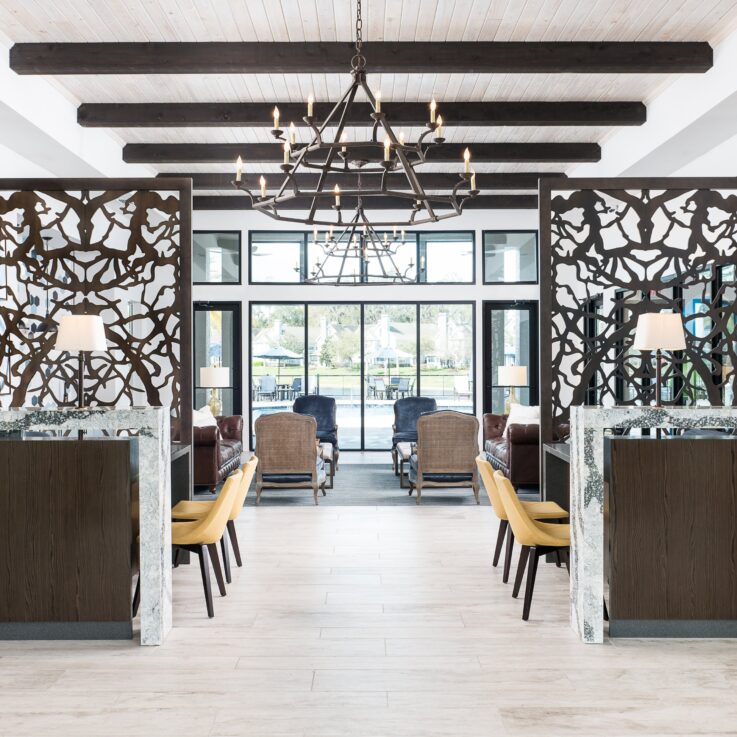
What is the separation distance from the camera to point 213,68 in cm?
539

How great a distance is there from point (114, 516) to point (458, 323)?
28.4ft

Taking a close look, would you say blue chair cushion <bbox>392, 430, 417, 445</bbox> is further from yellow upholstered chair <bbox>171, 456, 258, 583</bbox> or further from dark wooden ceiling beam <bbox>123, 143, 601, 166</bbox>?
yellow upholstered chair <bbox>171, 456, 258, 583</bbox>

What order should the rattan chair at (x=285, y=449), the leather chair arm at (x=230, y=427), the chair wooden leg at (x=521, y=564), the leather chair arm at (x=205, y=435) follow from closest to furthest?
the chair wooden leg at (x=521, y=564) → the rattan chair at (x=285, y=449) → the leather chair arm at (x=205, y=435) → the leather chair arm at (x=230, y=427)

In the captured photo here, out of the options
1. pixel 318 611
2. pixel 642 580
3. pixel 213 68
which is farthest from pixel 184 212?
pixel 642 580

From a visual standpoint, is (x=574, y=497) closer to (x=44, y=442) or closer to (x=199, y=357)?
(x=44, y=442)

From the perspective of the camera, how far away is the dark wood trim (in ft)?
27.2

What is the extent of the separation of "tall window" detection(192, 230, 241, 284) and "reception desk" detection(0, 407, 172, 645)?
323 inches

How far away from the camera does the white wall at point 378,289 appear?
11688 mm

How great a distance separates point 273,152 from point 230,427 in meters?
3.50

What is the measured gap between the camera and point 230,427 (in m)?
9.55

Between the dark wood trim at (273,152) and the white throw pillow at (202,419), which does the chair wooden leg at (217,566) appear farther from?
the dark wood trim at (273,152)

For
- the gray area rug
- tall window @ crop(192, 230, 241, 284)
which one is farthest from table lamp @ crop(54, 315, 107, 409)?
tall window @ crop(192, 230, 241, 284)

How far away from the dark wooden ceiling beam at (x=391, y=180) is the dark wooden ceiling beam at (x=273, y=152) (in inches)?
39.5

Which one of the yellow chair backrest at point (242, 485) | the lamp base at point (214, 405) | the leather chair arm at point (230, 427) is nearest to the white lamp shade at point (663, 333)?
the yellow chair backrest at point (242, 485)
